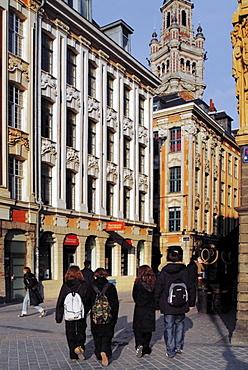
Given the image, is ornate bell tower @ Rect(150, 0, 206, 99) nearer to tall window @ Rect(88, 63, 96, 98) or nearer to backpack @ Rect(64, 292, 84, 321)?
tall window @ Rect(88, 63, 96, 98)

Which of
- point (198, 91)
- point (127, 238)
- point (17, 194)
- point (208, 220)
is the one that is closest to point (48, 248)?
point (17, 194)

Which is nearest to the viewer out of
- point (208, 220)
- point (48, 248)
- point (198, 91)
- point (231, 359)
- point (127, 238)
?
point (231, 359)

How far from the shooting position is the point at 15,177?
22.5 meters

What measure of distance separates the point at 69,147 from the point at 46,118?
2175mm

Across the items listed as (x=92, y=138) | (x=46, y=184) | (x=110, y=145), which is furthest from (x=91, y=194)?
(x=46, y=184)

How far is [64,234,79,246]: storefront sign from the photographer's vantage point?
25655mm

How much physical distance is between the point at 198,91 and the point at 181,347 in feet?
239

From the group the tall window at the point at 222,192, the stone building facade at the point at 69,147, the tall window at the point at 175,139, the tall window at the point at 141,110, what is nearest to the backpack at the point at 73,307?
the stone building facade at the point at 69,147

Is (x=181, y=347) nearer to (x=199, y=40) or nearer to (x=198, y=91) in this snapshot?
(x=198, y=91)

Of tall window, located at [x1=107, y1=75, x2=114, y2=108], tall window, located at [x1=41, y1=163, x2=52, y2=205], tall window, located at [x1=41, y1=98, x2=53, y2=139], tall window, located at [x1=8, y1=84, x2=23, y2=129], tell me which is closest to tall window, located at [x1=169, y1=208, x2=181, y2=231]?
tall window, located at [x1=107, y1=75, x2=114, y2=108]

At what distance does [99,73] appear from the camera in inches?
1156

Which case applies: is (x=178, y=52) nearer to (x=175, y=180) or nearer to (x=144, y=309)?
(x=175, y=180)

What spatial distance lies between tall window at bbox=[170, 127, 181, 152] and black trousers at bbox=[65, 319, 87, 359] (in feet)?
Result: 114

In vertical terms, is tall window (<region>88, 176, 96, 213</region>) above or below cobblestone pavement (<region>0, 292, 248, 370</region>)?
above
